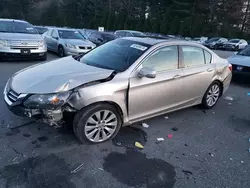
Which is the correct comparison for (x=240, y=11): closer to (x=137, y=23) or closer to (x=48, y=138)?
(x=137, y=23)

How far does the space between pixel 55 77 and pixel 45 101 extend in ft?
1.43

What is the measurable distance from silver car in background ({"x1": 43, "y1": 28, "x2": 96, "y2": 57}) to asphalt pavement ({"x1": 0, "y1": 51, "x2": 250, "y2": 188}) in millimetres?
6024

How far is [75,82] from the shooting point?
295 centimetres

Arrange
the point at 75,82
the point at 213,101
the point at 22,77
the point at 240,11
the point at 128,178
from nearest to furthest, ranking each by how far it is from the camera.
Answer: the point at 128,178
the point at 75,82
the point at 22,77
the point at 213,101
the point at 240,11

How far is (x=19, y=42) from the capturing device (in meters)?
7.79

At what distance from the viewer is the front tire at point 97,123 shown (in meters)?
2.99

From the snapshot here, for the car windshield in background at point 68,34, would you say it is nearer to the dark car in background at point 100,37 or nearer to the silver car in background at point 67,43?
the silver car in background at point 67,43

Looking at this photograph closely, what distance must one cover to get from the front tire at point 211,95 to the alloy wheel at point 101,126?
2363 millimetres

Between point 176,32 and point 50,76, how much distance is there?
3619cm

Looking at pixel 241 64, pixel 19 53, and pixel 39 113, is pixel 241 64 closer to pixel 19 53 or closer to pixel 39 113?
pixel 39 113

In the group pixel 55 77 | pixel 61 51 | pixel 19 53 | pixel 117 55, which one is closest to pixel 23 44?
pixel 19 53

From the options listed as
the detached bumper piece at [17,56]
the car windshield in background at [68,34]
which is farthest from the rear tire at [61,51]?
the detached bumper piece at [17,56]

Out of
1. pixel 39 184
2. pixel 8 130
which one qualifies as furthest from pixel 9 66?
pixel 39 184

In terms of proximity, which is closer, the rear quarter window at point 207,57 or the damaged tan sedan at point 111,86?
the damaged tan sedan at point 111,86
